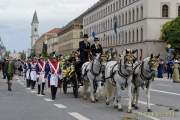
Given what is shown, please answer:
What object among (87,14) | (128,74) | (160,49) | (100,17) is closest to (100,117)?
(128,74)

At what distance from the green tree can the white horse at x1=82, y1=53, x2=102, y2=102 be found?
2698 inches

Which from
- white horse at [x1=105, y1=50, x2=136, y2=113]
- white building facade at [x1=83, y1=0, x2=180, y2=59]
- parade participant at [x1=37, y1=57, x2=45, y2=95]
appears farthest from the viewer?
white building facade at [x1=83, y1=0, x2=180, y2=59]

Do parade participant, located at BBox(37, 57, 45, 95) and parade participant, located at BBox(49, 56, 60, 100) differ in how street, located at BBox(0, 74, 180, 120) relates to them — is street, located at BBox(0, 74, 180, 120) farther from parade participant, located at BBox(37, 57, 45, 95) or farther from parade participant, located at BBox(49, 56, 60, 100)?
parade participant, located at BBox(37, 57, 45, 95)

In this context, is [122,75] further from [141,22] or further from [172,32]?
[141,22]

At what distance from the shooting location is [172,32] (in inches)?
3472

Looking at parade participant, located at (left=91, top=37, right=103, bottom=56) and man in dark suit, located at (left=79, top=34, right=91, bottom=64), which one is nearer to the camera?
parade participant, located at (left=91, top=37, right=103, bottom=56)

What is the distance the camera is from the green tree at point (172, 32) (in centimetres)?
8794

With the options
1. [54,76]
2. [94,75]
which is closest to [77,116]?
[94,75]

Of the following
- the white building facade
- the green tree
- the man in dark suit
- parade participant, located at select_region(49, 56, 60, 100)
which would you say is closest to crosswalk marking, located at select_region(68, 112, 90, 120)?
parade participant, located at select_region(49, 56, 60, 100)

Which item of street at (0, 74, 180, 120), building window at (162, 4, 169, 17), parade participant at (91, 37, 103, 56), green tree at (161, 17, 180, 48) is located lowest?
street at (0, 74, 180, 120)

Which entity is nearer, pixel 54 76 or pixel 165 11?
pixel 54 76

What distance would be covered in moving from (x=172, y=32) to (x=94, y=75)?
2774 inches

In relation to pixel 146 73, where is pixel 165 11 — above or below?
above

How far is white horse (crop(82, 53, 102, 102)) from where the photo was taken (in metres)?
18.9
